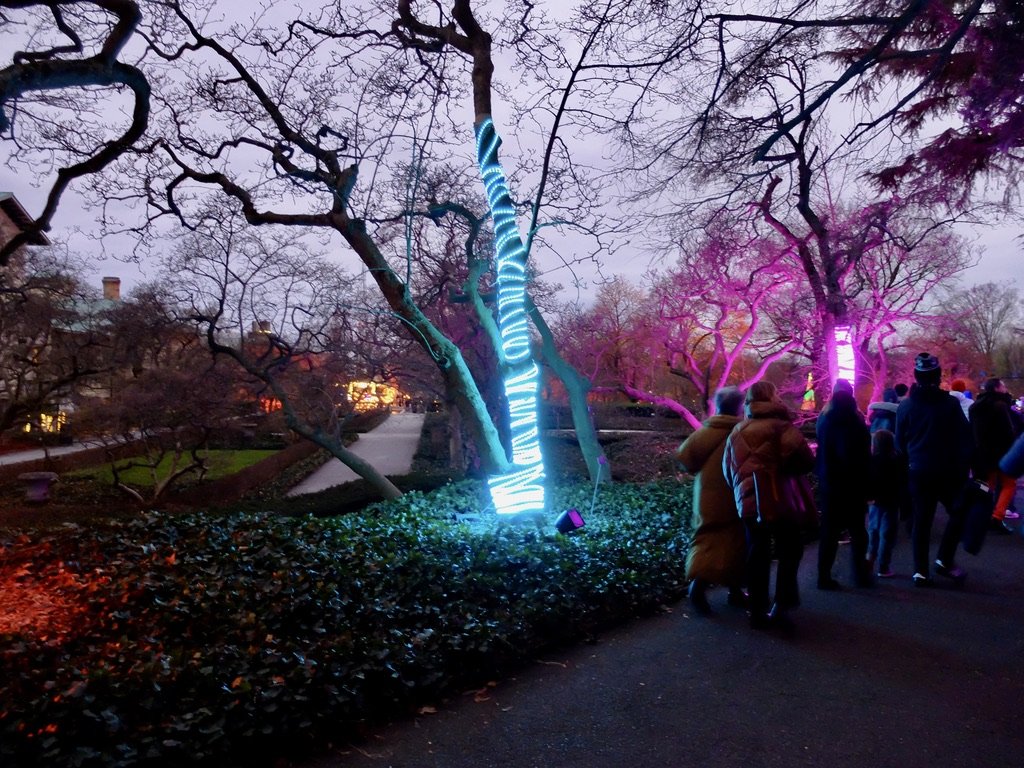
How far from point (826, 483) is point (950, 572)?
140cm

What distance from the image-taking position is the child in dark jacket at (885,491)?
6281mm

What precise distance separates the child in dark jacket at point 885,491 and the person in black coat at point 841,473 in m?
0.30

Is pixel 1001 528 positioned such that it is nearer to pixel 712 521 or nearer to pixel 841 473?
pixel 841 473

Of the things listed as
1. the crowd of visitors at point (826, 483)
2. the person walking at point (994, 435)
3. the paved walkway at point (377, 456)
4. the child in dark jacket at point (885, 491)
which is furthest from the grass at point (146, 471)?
the person walking at point (994, 435)

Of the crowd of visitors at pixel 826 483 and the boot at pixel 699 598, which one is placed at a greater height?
the crowd of visitors at pixel 826 483

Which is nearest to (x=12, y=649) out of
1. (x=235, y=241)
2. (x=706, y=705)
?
(x=706, y=705)

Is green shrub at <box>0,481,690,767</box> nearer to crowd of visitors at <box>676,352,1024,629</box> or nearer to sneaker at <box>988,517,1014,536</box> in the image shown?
crowd of visitors at <box>676,352,1024,629</box>

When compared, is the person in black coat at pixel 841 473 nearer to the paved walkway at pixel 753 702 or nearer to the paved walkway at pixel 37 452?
the paved walkway at pixel 753 702

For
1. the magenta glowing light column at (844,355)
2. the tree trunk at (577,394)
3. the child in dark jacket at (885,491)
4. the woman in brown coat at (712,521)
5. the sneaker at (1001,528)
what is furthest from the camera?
the magenta glowing light column at (844,355)

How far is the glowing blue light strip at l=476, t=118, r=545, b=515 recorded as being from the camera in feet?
28.0

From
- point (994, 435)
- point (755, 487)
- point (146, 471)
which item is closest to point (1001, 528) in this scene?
point (994, 435)

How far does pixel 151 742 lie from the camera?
9.36 ft

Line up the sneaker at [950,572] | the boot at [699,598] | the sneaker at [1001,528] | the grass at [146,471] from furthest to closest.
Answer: the grass at [146,471]
the sneaker at [1001,528]
the sneaker at [950,572]
the boot at [699,598]

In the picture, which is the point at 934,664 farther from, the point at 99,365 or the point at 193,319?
the point at 99,365
